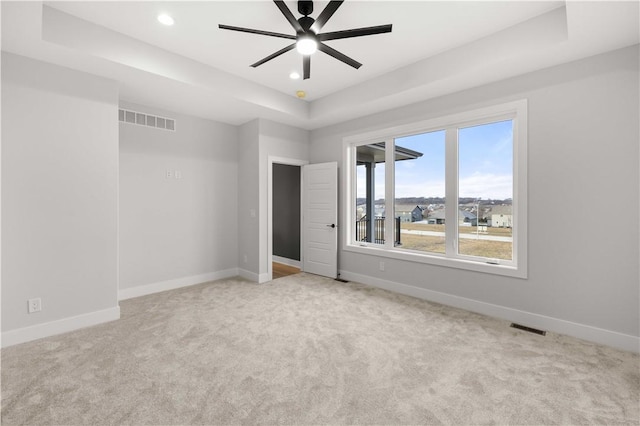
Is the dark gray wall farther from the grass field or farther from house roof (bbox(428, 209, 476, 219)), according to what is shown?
house roof (bbox(428, 209, 476, 219))

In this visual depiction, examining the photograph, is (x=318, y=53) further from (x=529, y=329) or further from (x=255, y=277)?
(x=529, y=329)

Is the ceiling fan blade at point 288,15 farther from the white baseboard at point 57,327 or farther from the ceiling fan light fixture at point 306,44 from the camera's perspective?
the white baseboard at point 57,327

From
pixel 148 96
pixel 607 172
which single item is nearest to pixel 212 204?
pixel 148 96

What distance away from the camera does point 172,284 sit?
4.34 metres

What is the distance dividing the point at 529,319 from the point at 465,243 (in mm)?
1033

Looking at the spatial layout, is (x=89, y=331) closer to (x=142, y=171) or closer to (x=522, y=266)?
(x=142, y=171)

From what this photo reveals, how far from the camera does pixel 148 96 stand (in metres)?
3.72

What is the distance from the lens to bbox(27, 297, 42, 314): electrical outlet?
8.99 ft

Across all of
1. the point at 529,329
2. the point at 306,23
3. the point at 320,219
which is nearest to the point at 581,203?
the point at 529,329

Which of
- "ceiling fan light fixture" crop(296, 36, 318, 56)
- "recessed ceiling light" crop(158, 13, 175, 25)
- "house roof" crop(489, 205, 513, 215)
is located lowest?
"house roof" crop(489, 205, 513, 215)

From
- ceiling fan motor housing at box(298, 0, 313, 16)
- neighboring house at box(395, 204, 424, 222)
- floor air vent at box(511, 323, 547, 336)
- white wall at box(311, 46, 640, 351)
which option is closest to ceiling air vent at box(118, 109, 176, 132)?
ceiling fan motor housing at box(298, 0, 313, 16)

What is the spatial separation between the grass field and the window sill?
129 mm

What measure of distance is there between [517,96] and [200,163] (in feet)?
14.2

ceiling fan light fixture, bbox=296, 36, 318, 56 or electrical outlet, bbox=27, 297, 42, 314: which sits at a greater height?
ceiling fan light fixture, bbox=296, 36, 318, 56
